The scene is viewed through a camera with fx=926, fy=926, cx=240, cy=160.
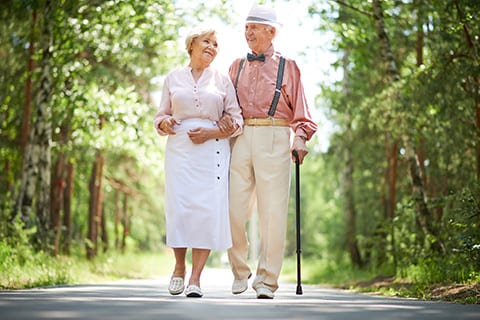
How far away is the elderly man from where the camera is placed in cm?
838

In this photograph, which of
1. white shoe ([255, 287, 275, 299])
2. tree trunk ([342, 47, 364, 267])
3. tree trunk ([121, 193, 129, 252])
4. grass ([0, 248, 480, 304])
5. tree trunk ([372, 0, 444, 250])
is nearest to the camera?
white shoe ([255, 287, 275, 299])

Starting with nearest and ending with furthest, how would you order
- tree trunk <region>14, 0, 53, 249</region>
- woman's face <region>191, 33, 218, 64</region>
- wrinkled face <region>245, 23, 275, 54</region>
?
Result: 1. woman's face <region>191, 33, 218, 64</region>
2. wrinkled face <region>245, 23, 275, 54</region>
3. tree trunk <region>14, 0, 53, 249</region>

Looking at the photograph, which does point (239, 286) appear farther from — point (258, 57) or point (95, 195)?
point (95, 195)

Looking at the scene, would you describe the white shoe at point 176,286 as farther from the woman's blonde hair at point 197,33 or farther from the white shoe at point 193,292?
the woman's blonde hair at point 197,33

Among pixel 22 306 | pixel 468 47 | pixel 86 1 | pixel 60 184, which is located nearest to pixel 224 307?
pixel 22 306

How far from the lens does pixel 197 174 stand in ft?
26.6

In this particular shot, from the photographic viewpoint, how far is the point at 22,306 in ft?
19.2

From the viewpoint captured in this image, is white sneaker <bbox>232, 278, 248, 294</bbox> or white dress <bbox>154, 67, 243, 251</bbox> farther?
white sneaker <bbox>232, 278, 248, 294</bbox>

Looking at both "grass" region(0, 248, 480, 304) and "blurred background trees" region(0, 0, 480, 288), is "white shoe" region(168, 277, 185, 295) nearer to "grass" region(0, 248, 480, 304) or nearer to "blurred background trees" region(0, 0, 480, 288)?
"grass" region(0, 248, 480, 304)

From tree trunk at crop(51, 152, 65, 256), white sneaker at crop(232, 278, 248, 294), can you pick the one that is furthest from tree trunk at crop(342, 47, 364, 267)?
white sneaker at crop(232, 278, 248, 294)

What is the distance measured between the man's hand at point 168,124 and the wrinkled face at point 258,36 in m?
1.07

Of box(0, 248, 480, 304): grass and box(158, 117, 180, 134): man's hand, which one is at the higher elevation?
box(158, 117, 180, 134): man's hand

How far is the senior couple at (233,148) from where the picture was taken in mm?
8094

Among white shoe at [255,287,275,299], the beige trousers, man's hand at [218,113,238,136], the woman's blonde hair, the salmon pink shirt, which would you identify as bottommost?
white shoe at [255,287,275,299]
